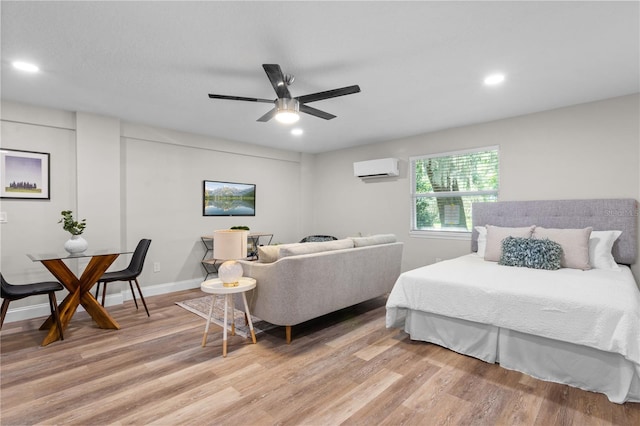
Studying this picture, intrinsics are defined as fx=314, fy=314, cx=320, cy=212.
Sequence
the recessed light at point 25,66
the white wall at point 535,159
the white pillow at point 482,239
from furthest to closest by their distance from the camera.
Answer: the white pillow at point 482,239 → the white wall at point 535,159 → the recessed light at point 25,66

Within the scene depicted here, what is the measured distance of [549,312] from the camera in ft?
6.97

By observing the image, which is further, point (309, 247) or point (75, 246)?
point (75, 246)

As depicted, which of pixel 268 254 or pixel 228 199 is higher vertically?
pixel 228 199

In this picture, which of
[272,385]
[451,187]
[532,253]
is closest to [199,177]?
[272,385]

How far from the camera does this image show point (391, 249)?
12.4 ft

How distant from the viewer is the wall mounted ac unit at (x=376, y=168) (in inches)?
201

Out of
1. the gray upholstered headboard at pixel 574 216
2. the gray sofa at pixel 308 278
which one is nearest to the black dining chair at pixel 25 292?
the gray sofa at pixel 308 278

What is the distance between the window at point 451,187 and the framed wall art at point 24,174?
16.1 ft

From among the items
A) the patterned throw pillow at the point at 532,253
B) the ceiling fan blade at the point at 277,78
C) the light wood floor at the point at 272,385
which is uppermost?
the ceiling fan blade at the point at 277,78

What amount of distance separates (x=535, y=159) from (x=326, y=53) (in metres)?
3.05

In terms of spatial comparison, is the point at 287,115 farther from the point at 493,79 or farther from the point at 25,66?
the point at 25,66

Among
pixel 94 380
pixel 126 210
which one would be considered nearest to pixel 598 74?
pixel 94 380

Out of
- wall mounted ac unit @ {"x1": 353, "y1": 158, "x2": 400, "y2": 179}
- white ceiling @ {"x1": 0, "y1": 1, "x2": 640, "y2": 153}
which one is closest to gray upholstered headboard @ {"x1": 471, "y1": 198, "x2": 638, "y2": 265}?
white ceiling @ {"x1": 0, "y1": 1, "x2": 640, "y2": 153}

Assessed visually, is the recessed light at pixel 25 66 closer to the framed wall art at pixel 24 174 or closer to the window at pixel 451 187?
the framed wall art at pixel 24 174
